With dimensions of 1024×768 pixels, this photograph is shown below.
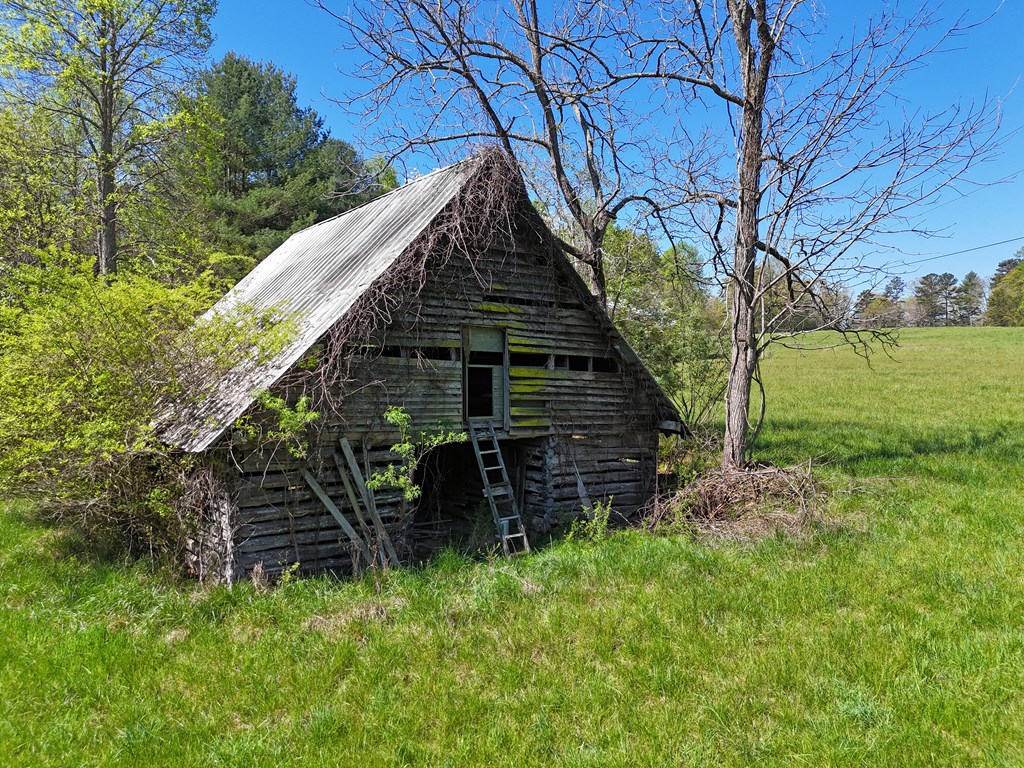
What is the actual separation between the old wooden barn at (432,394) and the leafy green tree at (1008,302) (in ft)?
285

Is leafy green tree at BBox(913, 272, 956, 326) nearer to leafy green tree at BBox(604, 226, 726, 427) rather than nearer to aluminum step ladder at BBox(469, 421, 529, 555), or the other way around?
leafy green tree at BBox(604, 226, 726, 427)

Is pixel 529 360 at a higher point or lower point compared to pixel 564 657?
higher

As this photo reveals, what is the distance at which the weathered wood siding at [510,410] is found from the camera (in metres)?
8.52

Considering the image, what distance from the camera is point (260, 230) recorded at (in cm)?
2983

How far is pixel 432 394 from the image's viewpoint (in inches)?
389

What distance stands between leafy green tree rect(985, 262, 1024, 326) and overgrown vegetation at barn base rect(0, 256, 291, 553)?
92.8m

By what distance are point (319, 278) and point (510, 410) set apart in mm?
4020

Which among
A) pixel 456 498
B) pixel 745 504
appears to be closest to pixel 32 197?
pixel 456 498

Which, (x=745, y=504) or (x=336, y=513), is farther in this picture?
(x=745, y=504)

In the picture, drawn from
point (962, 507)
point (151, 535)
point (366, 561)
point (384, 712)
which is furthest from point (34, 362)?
point (962, 507)

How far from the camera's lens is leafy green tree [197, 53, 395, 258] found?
95.6 ft

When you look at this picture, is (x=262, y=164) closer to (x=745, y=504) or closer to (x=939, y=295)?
(x=745, y=504)

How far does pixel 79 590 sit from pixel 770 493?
9676 millimetres

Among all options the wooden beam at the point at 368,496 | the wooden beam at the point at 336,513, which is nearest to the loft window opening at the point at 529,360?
the wooden beam at the point at 368,496
